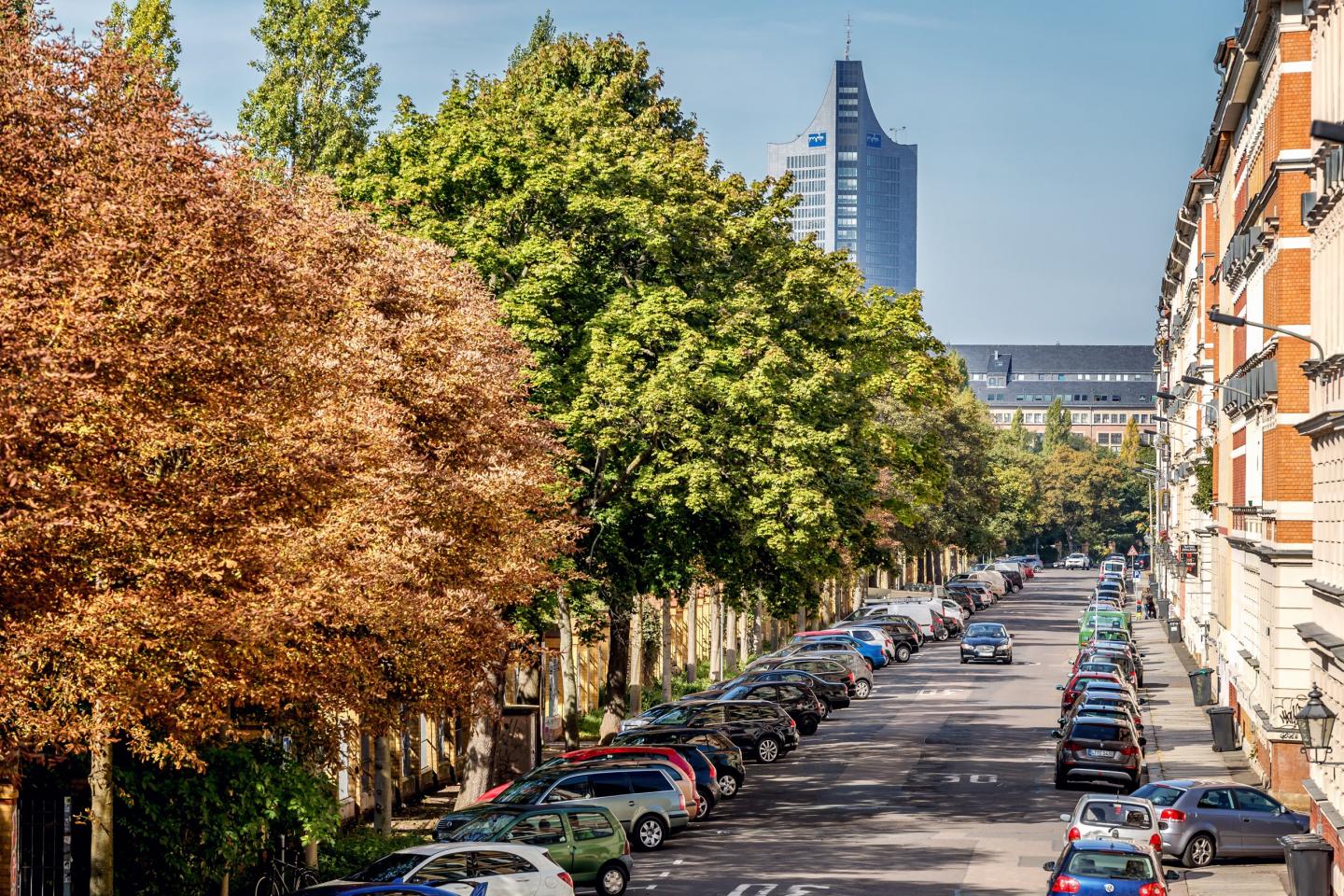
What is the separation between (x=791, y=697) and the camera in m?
48.8

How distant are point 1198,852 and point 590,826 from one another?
10.8 meters

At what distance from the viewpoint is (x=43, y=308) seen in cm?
1627

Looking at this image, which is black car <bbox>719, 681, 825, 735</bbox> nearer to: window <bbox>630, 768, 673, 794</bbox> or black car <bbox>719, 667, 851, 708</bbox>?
black car <bbox>719, 667, 851, 708</bbox>

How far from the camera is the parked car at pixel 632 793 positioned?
31.2 metres

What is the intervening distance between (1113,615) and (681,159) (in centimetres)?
3808

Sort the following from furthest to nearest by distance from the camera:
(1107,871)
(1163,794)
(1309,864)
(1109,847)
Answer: (1163,794) → (1309,864) → (1109,847) → (1107,871)

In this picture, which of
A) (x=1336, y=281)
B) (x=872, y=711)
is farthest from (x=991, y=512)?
(x=1336, y=281)

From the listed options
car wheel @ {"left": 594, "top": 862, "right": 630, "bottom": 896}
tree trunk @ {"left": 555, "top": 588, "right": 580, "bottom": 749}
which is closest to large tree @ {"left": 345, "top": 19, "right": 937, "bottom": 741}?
tree trunk @ {"left": 555, "top": 588, "right": 580, "bottom": 749}

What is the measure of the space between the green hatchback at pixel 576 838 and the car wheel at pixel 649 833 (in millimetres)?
4256

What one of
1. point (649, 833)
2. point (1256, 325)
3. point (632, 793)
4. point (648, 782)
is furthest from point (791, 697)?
point (1256, 325)

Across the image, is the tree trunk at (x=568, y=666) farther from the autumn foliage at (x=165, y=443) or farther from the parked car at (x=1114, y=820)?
the autumn foliage at (x=165, y=443)

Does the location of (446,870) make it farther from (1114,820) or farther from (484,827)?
(1114,820)

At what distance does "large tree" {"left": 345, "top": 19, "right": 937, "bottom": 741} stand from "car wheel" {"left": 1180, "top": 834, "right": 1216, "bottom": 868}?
1084cm

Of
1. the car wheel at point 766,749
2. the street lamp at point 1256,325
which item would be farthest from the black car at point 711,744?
the street lamp at point 1256,325
